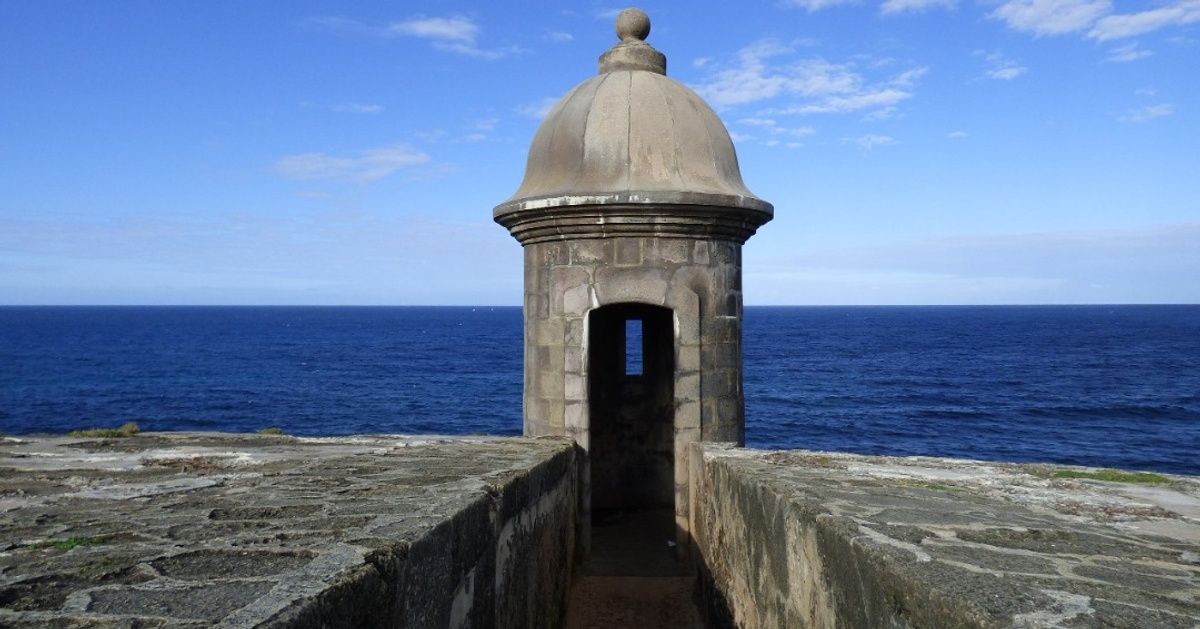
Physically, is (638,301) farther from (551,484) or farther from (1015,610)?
(1015,610)

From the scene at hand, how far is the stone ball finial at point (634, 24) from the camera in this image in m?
7.19

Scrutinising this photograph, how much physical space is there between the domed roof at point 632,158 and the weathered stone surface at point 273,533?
1.99m

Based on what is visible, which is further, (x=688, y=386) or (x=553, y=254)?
(x=553, y=254)

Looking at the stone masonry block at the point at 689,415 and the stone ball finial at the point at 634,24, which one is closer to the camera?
the stone masonry block at the point at 689,415

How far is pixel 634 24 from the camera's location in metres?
7.20

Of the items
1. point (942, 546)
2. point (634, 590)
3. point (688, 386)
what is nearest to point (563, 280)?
point (688, 386)

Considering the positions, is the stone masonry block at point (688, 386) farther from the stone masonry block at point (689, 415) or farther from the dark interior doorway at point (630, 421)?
the dark interior doorway at point (630, 421)

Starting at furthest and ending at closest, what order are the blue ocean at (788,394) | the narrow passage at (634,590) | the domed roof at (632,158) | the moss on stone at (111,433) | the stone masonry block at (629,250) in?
the blue ocean at (788,394) → the stone masonry block at (629,250) → the domed roof at (632,158) → the narrow passage at (634,590) → the moss on stone at (111,433)

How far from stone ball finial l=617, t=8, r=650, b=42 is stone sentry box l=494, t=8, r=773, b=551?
0.54 m

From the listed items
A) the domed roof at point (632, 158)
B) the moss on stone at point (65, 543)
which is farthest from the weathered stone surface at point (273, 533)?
the domed roof at point (632, 158)

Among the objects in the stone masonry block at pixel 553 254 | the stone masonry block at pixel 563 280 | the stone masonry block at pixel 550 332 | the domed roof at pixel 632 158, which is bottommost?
the stone masonry block at pixel 550 332

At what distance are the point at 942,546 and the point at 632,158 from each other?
14.2 feet

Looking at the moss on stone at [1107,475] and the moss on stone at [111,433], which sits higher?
the moss on stone at [111,433]

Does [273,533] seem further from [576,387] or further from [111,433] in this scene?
[576,387]
